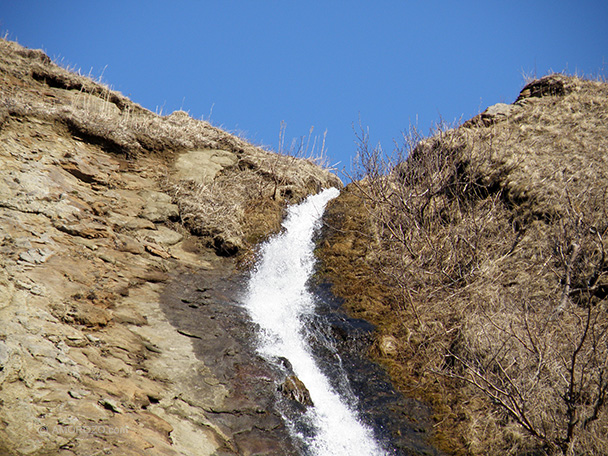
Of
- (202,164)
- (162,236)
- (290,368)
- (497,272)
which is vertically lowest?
(290,368)

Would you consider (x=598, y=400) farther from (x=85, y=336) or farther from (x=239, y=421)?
(x=85, y=336)

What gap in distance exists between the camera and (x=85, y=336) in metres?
5.80

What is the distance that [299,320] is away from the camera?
8.73 metres

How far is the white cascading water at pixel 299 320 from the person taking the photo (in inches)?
249

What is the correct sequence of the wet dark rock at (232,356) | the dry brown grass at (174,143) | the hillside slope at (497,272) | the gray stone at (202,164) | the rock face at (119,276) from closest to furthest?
the rock face at (119,276)
the wet dark rock at (232,356)
the hillside slope at (497,272)
the dry brown grass at (174,143)
the gray stone at (202,164)

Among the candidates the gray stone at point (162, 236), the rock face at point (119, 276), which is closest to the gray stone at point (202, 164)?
the rock face at point (119, 276)

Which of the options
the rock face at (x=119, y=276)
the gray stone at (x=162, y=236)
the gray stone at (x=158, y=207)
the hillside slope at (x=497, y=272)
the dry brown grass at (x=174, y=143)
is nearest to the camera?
the rock face at (x=119, y=276)

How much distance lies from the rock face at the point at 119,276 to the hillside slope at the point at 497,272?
2.82 m

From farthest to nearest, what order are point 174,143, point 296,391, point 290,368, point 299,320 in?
1. point 174,143
2. point 299,320
3. point 290,368
4. point 296,391

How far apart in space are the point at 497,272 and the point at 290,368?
5.31 meters

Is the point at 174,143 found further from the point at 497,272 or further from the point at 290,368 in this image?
the point at 497,272

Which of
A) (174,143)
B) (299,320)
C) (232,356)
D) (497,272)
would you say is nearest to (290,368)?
(232,356)

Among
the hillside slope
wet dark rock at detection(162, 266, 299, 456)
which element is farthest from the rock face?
the hillside slope

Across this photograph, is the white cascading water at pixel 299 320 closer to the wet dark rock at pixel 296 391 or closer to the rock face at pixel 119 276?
the wet dark rock at pixel 296 391
